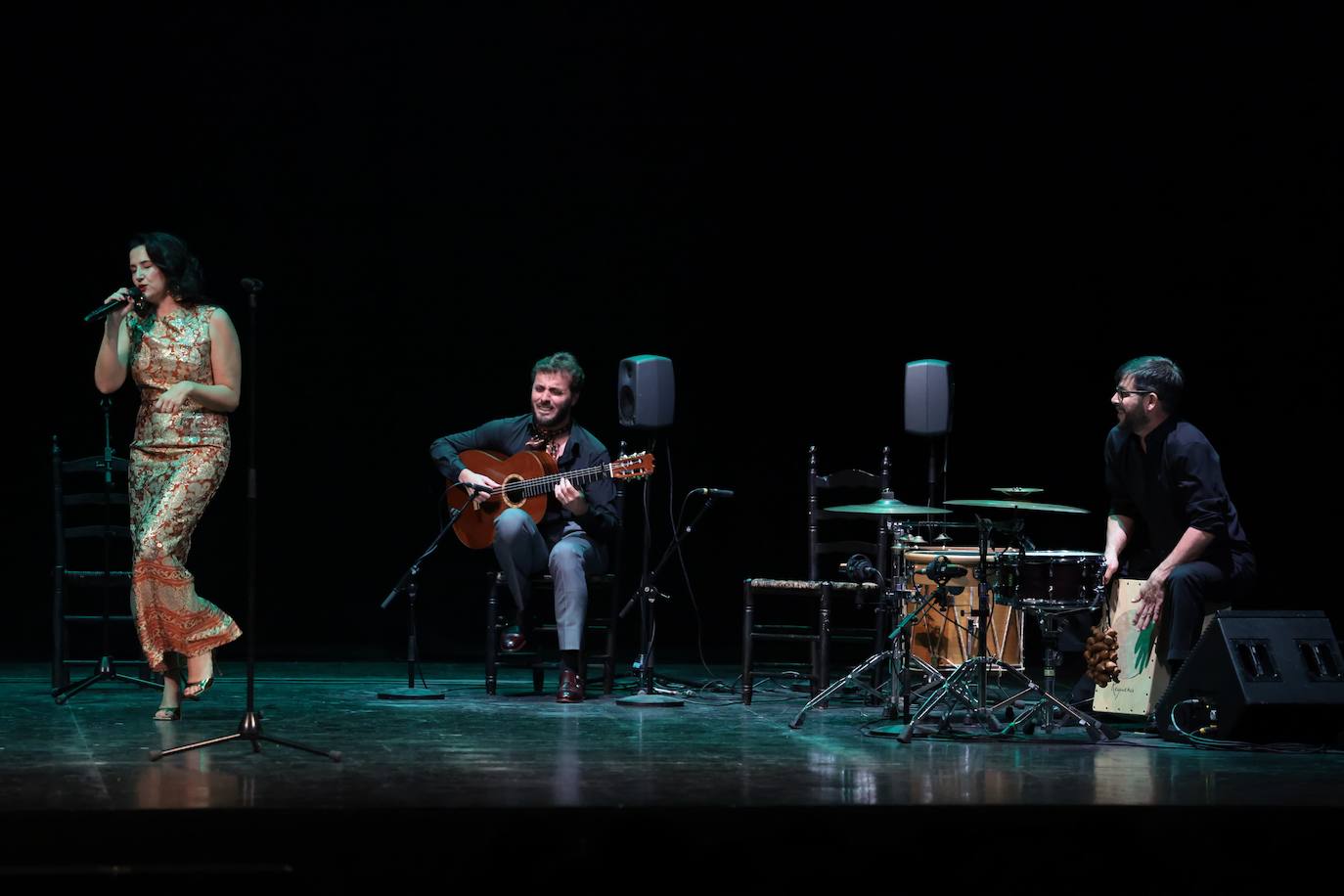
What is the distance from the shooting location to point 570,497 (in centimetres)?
564

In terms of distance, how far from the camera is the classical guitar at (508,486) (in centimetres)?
575

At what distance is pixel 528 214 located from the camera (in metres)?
7.09

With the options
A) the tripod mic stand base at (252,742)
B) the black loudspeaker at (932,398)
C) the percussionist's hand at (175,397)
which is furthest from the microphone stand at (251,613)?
the black loudspeaker at (932,398)

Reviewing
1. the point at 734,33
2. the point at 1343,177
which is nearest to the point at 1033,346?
the point at 1343,177

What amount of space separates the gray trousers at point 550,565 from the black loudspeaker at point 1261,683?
2.15 metres

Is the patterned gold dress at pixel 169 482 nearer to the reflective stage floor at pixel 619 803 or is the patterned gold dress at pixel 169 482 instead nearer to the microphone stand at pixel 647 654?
the reflective stage floor at pixel 619 803

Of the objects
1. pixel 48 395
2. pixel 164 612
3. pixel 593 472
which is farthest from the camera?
pixel 48 395

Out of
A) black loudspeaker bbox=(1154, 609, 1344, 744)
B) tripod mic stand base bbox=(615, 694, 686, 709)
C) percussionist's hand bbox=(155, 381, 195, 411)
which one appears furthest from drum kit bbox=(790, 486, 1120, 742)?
percussionist's hand bbox=(155, 381, 195, 411)

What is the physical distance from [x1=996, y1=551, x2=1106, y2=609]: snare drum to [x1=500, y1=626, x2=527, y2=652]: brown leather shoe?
1864 mm

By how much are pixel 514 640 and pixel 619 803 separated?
237cm

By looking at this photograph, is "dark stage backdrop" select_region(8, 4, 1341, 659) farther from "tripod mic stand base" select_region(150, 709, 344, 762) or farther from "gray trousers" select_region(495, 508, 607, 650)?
"tripod mic stand base" select_region(150, 709, 344, 762)

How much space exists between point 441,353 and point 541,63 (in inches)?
58.4

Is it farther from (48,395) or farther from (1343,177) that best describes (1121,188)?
(48,395)

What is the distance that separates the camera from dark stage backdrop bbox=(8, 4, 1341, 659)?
22.3 feet
